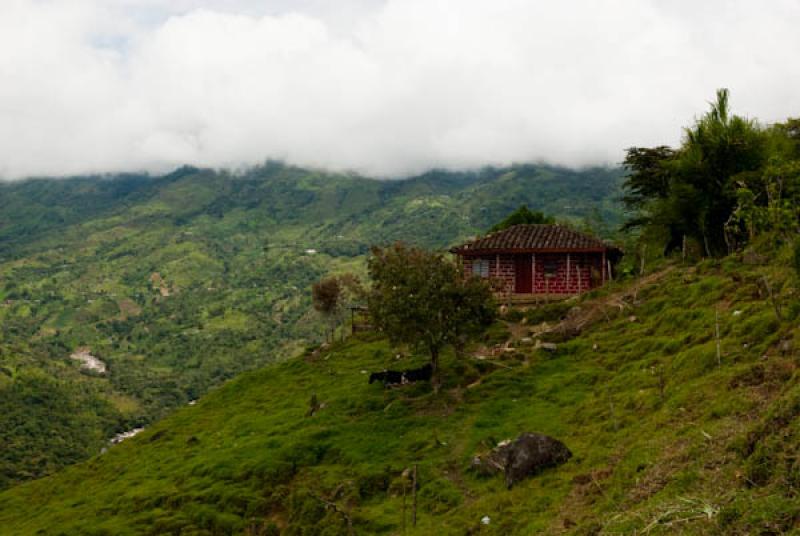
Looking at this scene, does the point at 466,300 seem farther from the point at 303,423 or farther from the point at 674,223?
the point at 674,223

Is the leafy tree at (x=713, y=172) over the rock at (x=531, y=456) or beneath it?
over

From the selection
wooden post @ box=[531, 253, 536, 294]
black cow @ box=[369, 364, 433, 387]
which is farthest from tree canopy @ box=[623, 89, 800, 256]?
black cow @ box=[369, 364, 433, 387]

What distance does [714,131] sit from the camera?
38688 millimetres

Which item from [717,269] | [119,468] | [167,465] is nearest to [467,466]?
[717,269]

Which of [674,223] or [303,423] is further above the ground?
[674,223]

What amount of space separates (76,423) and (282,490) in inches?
6567

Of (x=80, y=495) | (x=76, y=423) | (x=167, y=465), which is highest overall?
(x=167, y=465)

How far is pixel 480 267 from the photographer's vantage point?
179 feet

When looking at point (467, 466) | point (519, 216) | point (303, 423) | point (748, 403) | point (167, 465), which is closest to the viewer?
point (748, 403)

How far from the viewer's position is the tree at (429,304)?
1334 inches

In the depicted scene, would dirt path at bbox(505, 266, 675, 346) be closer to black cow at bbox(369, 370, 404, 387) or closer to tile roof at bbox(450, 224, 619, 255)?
black cow at bbox(369, 370, 404, 387)

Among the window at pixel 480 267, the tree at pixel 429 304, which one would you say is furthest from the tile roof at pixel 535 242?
the tree at pixel 429 304

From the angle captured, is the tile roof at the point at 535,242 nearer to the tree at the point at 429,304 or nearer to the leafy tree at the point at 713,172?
the leafy tree at the point at 713,172

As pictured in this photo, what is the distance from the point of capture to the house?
51.8 m
